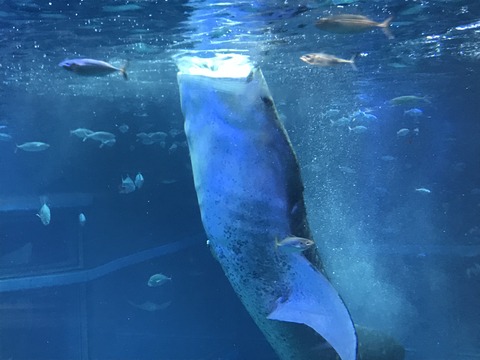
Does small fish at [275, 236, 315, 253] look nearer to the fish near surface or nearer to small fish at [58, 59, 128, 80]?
Result: the fish near surface

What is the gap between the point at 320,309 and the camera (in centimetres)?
207

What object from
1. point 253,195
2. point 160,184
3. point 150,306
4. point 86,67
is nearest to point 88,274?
point 150,306

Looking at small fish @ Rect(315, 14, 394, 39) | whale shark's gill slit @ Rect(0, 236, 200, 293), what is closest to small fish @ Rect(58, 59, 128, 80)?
small fish @ Rect(315, 14, 394, 39)

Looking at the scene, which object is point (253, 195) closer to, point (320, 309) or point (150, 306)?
point (320, 309)

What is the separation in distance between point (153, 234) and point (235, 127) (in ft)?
70.1

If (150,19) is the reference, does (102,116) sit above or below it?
below

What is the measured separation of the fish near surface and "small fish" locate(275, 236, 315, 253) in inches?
0.9

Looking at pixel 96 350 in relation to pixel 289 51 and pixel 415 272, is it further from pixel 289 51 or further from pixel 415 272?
pixel 415 272

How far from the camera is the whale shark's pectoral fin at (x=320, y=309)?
2002 mm

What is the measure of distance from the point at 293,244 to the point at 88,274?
1953 cm

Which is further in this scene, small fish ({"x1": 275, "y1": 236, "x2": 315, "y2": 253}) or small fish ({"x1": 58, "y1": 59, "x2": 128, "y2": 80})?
small fish ({"x1": 58, "y1": 59, "x2": 128, "y2": 80})

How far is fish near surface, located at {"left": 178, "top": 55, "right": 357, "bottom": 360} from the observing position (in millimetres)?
1903

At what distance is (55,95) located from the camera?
23.2 m

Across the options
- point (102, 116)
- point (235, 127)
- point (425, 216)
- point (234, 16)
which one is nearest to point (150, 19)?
point (234, 16)
